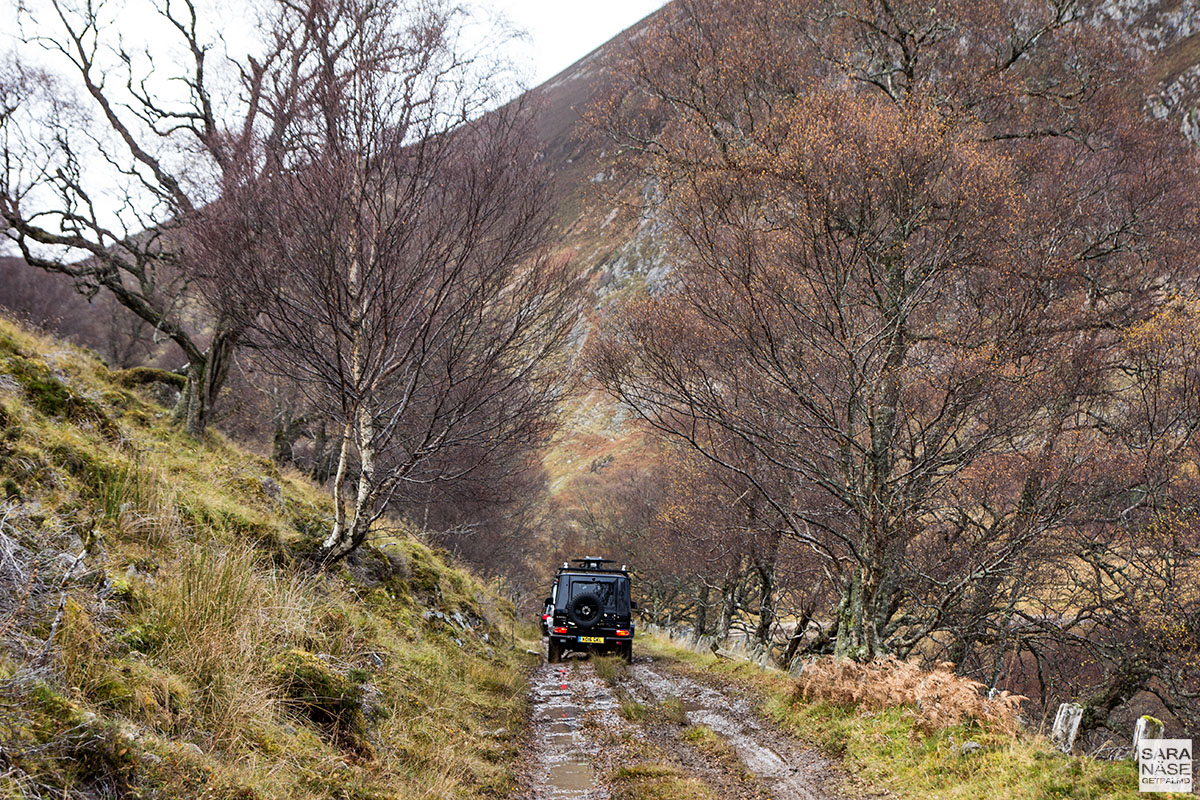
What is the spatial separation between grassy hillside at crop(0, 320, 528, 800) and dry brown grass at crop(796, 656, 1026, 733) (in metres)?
4.34

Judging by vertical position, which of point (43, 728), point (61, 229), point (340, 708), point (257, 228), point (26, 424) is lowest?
point (340, 708)

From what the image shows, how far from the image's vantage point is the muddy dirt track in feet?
21.9

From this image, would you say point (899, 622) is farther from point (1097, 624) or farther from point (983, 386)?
point (983, 386)

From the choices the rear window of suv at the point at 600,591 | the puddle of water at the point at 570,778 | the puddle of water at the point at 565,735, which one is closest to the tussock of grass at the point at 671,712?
the puddle of water at the point at 565,735

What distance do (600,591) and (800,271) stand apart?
11.6 m

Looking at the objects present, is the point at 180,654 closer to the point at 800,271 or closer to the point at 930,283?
the point at 800,271

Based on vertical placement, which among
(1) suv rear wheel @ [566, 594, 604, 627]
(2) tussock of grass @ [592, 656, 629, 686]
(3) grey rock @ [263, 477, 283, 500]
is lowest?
(2) tussock of grass @ [592, 656, 629, 686]

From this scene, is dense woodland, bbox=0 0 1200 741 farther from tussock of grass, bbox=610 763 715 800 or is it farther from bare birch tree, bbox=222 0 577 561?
tussock of grass, bbox=610 763 715 800

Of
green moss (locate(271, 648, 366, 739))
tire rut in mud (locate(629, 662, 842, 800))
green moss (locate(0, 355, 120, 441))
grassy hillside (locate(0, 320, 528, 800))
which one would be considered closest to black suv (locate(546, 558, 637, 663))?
tire rut in mud (locate(629, 662, 842, 800))

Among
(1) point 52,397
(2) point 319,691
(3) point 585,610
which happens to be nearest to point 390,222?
(1) point 52,397

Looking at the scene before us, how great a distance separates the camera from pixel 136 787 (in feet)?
9.59

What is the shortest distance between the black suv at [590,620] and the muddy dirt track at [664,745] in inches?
199

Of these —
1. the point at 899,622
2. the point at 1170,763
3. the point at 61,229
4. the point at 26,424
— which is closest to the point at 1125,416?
the point at 899,622

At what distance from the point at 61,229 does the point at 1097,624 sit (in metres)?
23.2
